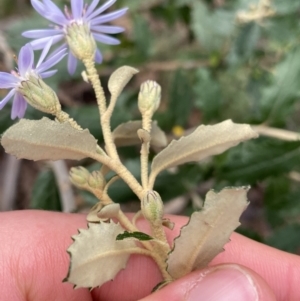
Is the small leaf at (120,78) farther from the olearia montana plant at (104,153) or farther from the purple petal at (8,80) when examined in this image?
the purple petal at (8,80)

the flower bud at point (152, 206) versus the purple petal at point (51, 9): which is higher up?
the purple petal at point (51, 9)

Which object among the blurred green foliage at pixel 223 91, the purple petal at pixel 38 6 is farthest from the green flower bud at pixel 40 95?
the blurred green foliage at pixel 223 91

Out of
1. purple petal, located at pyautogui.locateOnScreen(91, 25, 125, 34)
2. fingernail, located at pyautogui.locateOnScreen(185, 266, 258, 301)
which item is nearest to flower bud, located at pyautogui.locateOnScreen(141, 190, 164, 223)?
fingernail, located at pyautogui.locateOnScreen(185, 266, 258, 301)

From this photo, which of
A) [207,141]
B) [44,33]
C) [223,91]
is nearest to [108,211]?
[207,141]

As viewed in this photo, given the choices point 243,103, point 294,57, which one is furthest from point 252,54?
point 294,57

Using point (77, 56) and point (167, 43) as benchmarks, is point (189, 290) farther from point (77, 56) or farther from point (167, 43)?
point (167, 43)

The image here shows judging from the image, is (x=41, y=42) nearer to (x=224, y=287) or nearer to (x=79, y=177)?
(x=79, y=177)
